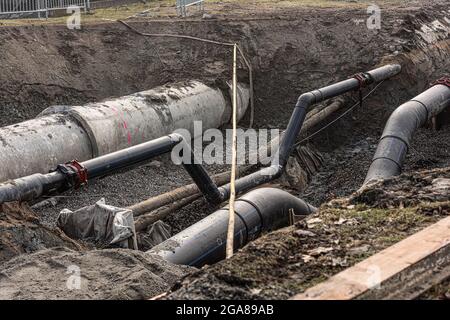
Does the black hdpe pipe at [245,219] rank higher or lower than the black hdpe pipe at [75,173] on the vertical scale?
lower

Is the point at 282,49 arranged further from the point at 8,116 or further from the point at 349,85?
the point at 8,116

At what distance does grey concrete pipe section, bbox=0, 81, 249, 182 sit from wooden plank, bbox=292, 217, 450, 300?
6994mm

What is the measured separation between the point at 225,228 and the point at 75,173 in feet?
6.87

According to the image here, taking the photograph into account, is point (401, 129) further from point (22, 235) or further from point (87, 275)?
point (87, 275)

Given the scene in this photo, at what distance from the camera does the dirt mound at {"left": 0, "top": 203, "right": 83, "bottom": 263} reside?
8.85 metres

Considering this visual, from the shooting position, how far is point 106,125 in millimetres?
13008

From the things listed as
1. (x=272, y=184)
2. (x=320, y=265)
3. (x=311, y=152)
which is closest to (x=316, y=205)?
(x=272, y=184)

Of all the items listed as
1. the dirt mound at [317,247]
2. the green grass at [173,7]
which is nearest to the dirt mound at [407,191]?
the dirt mound at [317,247]

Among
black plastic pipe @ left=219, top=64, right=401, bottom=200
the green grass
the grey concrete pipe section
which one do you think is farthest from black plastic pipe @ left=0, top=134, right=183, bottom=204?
the green grass

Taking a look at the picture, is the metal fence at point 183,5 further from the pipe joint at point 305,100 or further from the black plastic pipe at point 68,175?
the black plastic pipe at point 68,175

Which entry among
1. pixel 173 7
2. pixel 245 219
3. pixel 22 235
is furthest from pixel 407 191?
pixel 173 7

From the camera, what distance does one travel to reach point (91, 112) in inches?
513

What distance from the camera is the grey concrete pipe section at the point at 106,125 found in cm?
1164

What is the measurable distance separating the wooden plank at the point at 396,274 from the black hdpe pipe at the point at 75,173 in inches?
189
